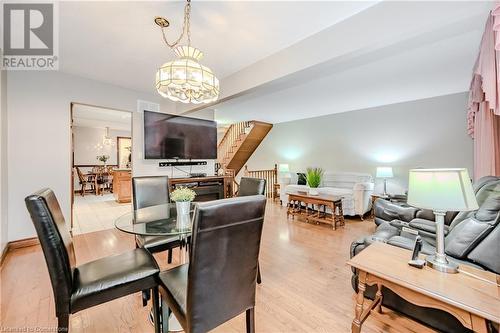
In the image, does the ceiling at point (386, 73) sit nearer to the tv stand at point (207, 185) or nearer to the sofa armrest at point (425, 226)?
the tv stand at point (207, 185)

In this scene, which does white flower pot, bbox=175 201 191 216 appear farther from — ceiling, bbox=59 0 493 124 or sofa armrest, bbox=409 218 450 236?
sofa armrest, bbox=409 218 450 236

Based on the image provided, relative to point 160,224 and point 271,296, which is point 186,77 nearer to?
point 160,224

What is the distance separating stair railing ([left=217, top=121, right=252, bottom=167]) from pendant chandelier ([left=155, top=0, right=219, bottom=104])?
17.0ft

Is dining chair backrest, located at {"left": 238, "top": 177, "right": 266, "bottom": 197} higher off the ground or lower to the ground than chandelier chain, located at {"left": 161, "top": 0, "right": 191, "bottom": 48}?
lower

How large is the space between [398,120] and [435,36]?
3.87 metres

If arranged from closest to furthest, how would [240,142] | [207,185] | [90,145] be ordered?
[207,185] < [240,142] < [90,145]

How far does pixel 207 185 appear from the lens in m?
4.43

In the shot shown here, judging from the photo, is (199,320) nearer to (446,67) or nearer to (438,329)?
(438,329)

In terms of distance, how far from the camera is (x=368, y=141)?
17.6ft

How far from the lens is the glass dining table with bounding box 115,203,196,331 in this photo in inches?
62.2

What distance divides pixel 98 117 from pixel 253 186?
647 centimetres

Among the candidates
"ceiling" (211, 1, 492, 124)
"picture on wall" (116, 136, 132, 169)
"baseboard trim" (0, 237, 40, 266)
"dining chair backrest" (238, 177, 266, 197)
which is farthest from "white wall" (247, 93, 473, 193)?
"picture on wall" (116, 136, 132, 169)

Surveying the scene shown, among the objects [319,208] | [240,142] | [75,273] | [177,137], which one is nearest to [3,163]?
[177,137]

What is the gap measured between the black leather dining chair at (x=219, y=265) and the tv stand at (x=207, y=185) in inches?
116
